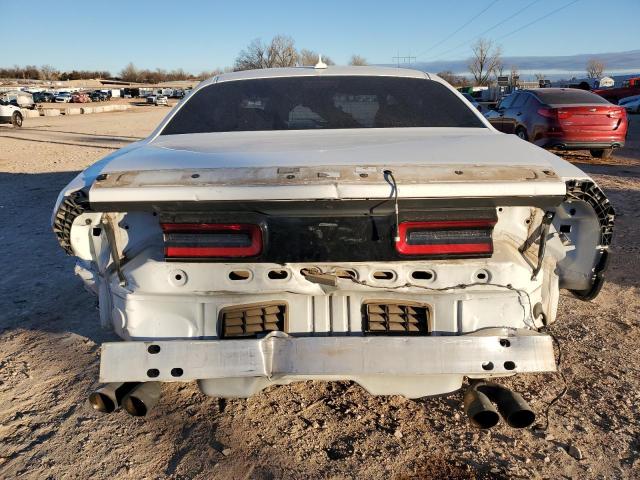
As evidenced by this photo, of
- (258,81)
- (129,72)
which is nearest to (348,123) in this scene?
(258,81)

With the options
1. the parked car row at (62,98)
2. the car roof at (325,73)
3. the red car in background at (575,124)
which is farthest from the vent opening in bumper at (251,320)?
the parked car row at (62,98)

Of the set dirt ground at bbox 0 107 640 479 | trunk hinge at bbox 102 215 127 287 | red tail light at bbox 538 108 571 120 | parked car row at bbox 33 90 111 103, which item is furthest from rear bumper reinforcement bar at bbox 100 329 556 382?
parked car row at bbox 33 90 111 103

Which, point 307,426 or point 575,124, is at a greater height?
point 575,124

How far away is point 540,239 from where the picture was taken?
2.22 metres

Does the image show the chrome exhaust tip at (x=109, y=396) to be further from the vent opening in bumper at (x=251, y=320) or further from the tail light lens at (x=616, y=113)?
the tail light lens at (x=616, y=113)

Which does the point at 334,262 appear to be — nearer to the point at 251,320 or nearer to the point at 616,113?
the point at 251,320

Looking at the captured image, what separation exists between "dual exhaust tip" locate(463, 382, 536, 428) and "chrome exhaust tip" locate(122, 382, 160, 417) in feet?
4.25

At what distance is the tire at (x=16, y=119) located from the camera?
80.5ft

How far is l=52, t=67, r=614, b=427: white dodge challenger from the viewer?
1.97m

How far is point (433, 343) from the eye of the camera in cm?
207

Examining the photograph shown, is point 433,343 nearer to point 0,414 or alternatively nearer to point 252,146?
point 252,146

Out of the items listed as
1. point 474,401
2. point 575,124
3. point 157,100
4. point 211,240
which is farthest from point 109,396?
→ point 157,100

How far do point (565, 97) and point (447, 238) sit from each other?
32.0 feet

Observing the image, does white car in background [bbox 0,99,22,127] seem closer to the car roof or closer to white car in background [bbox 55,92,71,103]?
the car roof
